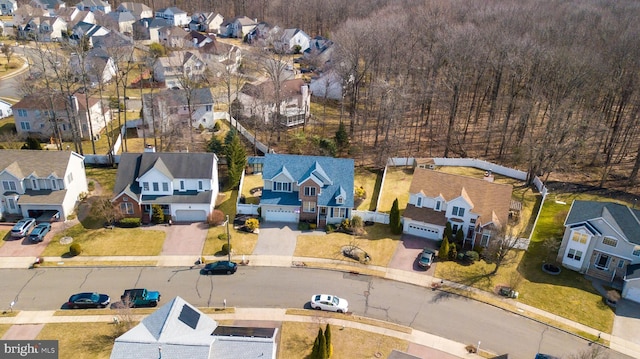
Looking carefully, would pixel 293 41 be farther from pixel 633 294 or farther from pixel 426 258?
pixel 633 294

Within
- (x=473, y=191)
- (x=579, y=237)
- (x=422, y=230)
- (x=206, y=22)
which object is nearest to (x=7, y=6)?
(x=206, y=22)

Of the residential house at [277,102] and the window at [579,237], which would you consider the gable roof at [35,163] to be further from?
the window at [579,237]

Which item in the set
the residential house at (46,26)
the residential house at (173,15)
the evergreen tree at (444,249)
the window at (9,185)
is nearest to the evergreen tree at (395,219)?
the evergreen tree at (444,249)

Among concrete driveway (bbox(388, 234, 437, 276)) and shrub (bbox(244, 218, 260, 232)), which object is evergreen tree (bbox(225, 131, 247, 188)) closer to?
shrub (bbox(244, 218, 260, 232))

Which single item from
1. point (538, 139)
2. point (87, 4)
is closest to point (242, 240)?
point (538, 139)

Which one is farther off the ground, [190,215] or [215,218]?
[215,218]

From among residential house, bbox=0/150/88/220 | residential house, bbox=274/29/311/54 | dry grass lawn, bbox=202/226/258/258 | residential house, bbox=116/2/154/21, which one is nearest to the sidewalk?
dry grass lawn, bbox=202/226/258/258
